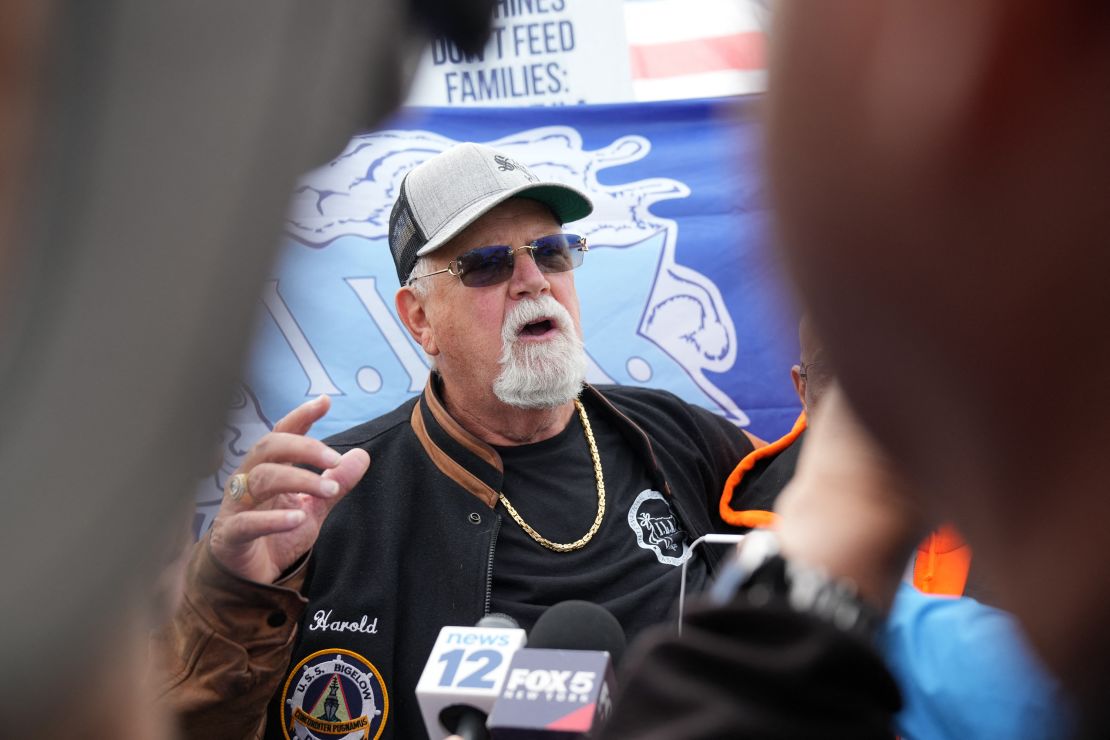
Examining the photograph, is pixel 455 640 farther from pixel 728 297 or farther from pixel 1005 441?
pixel 728 297

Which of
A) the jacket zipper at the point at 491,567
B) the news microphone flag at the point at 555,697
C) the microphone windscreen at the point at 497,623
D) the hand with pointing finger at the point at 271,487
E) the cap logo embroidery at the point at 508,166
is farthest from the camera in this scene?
the cap logo embroidery at the point at 508,166

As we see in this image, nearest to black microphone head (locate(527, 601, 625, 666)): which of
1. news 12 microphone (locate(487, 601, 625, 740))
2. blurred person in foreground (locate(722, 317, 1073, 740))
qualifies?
news 12 microphone (locate(487, 601, 625, 740))

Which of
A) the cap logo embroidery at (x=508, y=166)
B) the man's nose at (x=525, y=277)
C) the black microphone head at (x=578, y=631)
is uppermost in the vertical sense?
the cap logo embroidery at (x=508, y=166)

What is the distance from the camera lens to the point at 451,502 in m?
3.12

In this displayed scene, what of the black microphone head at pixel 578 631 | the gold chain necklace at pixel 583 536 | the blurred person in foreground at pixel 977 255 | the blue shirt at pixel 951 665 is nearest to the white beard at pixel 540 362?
the gold chain necklace at pixel 583 536

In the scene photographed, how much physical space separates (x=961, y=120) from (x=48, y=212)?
0.43 metres

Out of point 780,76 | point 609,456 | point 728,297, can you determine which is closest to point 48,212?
point 780,76

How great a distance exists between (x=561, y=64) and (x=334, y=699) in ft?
9.37

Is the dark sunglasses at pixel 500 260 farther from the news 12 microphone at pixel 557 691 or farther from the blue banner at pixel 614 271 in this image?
the news 12 microphone at pixel 557 691

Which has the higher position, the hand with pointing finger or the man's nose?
the man's nose

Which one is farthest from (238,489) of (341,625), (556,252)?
(556,252)

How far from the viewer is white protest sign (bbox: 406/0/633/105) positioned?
4387 mm

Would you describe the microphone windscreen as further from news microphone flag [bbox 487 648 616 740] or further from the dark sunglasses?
the dark sunglasses

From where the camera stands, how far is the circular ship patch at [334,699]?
2719 mm
